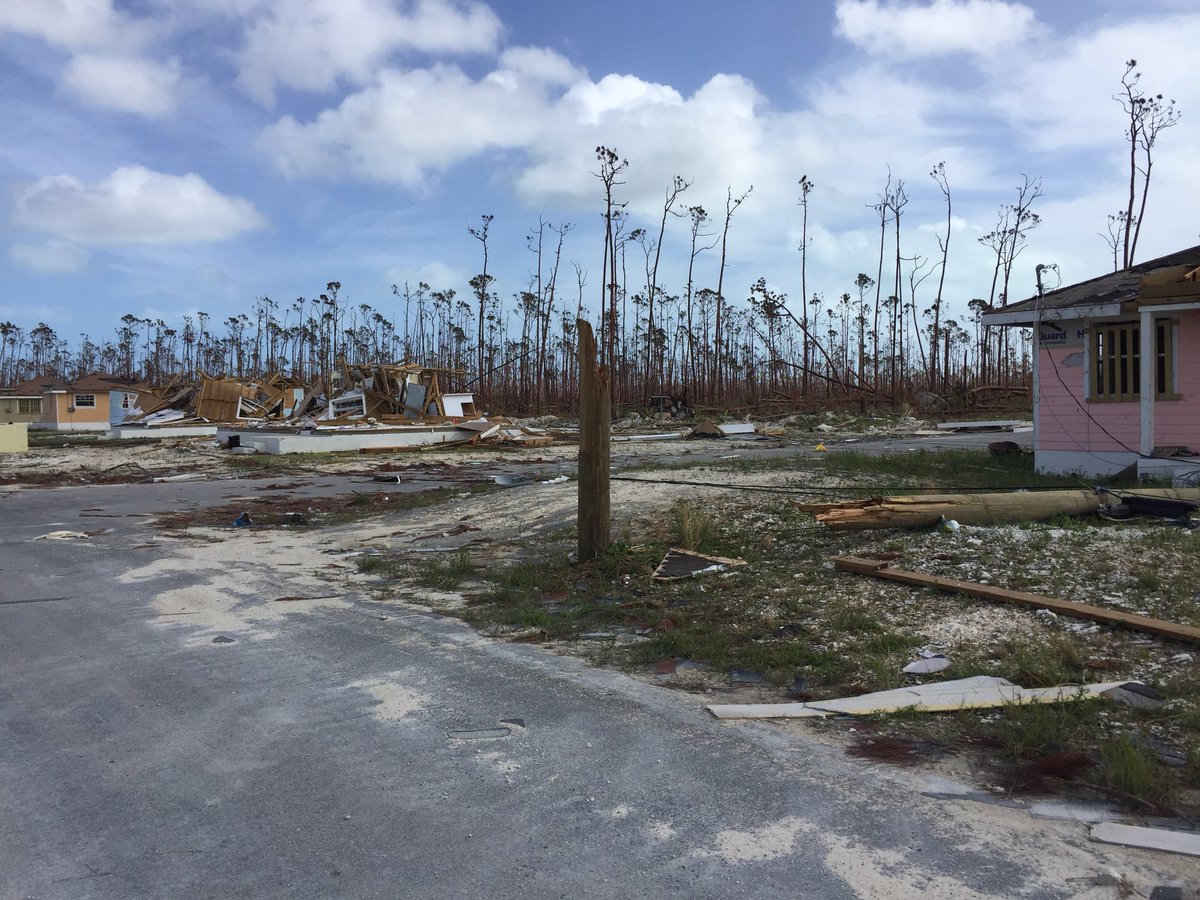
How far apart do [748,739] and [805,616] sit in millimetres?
2407

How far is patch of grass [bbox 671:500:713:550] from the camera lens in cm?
936

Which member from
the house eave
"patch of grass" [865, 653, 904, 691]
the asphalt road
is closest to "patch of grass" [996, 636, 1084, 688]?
"patch of grass" [865, 653, 904, 691]

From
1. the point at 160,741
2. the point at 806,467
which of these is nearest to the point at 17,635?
the point at 160,741

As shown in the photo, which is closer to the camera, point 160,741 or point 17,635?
point 160,741

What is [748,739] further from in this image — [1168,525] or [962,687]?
[1168,525]

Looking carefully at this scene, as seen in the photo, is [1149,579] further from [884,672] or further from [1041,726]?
[1041,726]

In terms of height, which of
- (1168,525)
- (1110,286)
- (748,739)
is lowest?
(748,739)

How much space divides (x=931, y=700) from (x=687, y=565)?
376 cm

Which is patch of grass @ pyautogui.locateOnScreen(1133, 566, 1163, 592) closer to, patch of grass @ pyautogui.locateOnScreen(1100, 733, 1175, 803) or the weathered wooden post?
patch of grass @ pyautogui.locateOnScreen(1100, 733, 1175, 803)

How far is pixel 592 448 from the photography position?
8867 millimetres

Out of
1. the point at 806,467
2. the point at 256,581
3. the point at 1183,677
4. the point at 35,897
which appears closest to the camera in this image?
the point at 35,897

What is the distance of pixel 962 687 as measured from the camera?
5.06 metres

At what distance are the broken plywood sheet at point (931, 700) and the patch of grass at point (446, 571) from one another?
4498 millimetres

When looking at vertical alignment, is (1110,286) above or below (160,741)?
above
